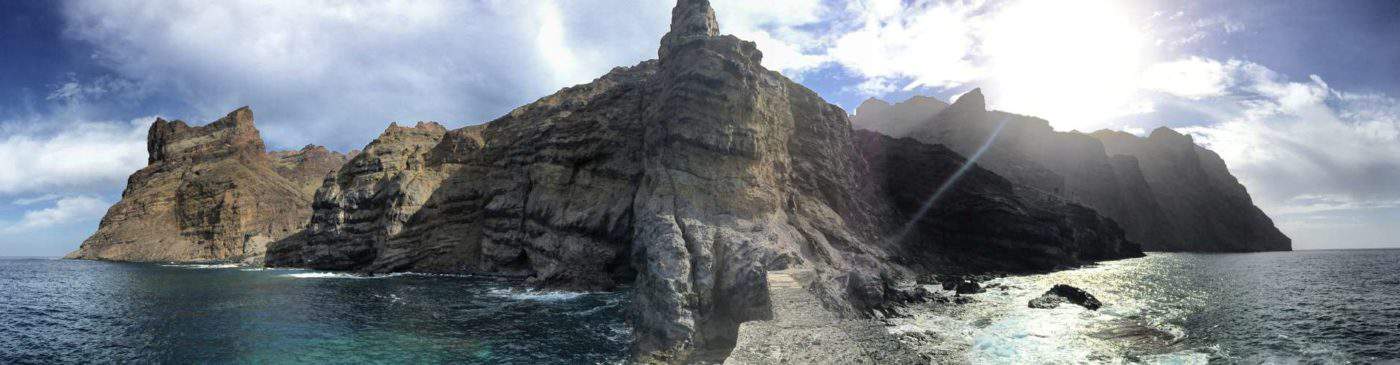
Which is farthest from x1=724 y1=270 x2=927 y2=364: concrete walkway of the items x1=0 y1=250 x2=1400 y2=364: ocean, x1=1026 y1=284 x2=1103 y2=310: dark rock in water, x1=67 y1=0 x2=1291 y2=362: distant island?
x1=1026 y1=284 x2=1103 y2=310: dark rock in water

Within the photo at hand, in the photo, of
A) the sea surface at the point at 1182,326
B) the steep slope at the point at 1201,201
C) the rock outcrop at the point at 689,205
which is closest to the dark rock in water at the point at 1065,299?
the sea surface at the point at 1182,326

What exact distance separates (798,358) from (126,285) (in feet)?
204

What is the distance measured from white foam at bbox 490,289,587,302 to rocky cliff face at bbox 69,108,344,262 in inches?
2923

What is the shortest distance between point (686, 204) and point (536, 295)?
1490 centimetres

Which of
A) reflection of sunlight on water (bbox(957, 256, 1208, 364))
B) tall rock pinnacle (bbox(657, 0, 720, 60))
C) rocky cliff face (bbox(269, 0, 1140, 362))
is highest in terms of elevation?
tall rock pinnacle (bbox(657, 0, 720, 60))

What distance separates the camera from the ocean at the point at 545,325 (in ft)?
75.2

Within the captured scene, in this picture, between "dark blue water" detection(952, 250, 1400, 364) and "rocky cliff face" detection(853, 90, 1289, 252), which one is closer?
"dark blue water" detection(952, 250, 1400, 364)

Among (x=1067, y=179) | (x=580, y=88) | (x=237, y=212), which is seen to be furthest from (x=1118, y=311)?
(x=237, y=212)

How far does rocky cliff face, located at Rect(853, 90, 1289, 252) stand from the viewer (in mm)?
105106

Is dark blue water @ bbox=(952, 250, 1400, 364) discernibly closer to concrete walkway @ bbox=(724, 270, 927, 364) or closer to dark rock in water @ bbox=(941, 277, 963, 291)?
dark rock in water @ bbox=(941, 277, 963, 291)

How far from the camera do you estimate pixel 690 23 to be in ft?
162

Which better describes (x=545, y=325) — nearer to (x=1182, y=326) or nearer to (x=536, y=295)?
(x=536, y=295)

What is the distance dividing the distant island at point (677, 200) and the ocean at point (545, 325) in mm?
4930

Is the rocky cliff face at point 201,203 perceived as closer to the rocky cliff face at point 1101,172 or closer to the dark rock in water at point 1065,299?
the dark rock in water at point 1065,299
